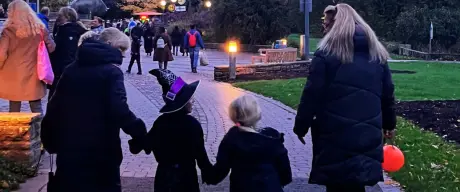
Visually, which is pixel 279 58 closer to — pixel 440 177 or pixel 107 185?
pixel 440 177

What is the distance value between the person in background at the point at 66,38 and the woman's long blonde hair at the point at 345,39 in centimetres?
494

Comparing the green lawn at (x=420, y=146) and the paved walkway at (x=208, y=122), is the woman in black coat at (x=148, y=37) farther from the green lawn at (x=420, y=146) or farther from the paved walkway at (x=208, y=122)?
the green lawn at (x=420, y=146)

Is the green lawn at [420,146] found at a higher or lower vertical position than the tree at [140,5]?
lower

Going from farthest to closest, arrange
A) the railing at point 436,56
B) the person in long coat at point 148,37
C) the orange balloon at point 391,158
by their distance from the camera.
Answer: the railing at point 436,56, the person in long coat at point 148,37, the orange balloon at point 391,158

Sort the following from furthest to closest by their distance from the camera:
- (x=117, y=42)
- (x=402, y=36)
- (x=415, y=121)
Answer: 1. (x=402, y=36)
2. (x=415, y=121)
3. (x=117, y=42)

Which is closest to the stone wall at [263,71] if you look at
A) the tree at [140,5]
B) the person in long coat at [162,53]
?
the person in long coat at [162,53]

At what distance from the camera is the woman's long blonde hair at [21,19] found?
711cm

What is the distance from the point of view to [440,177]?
7.00 m

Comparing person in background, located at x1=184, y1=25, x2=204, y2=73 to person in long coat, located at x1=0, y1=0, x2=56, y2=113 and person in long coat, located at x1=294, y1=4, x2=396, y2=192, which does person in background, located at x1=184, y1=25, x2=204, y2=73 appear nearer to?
person in long coat, located at x1=0, y1=0, x2=56, y2=113

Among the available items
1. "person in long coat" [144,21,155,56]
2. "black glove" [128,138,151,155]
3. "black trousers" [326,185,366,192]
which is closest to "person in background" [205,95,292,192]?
"black trousers" [326,185,366,192]

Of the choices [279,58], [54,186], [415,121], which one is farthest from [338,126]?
[279,58]

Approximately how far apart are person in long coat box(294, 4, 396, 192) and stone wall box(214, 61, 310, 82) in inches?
554

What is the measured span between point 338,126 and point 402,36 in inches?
1406

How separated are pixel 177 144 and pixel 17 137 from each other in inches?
112
